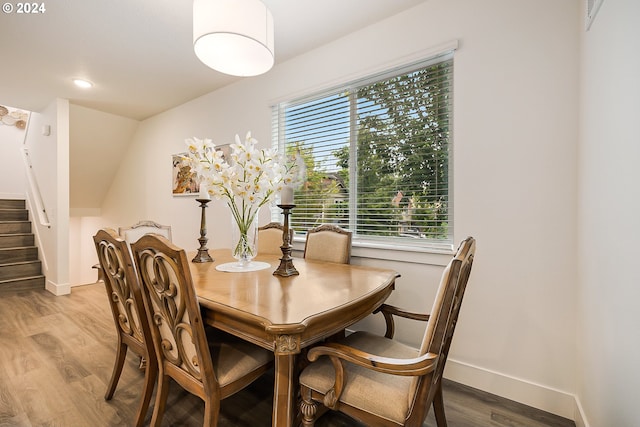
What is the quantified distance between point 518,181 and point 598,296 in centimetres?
74

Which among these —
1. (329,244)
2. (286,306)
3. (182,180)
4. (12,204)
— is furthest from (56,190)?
(286,306)

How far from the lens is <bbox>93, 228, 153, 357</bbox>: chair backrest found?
56.6 inches

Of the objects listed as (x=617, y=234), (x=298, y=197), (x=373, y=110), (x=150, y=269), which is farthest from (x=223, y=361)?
(x=373, y=110)

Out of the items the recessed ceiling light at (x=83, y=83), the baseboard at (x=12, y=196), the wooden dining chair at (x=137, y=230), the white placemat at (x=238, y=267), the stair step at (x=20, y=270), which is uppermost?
the recessed ceiling light at (x=83, y=83)

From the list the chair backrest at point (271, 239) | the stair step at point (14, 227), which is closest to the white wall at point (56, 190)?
the stair step at point (14, 227)

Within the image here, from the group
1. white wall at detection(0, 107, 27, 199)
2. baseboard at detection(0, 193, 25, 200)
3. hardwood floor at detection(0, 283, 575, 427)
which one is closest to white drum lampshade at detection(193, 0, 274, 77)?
hardwood floor at detection(0, 283, 575, 427)

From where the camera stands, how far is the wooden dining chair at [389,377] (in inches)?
37.3

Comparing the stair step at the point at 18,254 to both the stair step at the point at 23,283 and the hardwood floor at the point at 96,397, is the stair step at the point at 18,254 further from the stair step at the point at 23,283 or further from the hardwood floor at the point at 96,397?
the hardwood floor at the point at 96,397

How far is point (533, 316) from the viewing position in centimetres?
173

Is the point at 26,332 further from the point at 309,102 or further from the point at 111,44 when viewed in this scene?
the point at 309,102

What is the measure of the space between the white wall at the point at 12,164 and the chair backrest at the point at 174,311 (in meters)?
6.24

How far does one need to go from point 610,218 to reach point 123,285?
7.16ft

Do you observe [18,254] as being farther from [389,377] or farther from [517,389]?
[517,389]

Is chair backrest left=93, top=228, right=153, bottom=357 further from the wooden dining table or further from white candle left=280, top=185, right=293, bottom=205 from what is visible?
white candle left=280, top=185, right=293, bottom=205
